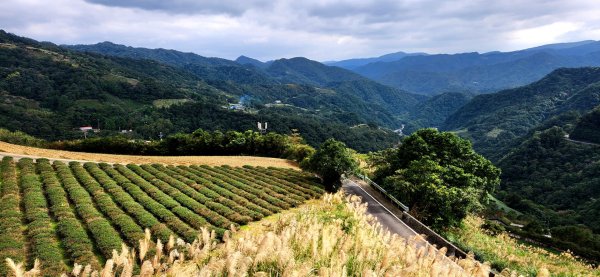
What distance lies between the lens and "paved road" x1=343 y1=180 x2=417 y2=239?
68.5ft

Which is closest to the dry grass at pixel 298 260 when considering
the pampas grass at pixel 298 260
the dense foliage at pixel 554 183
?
the pampas grass at pixel 298 260

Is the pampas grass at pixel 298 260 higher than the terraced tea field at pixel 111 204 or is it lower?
higher

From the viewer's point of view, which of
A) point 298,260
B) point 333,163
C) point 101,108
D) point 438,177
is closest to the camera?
point 298,260

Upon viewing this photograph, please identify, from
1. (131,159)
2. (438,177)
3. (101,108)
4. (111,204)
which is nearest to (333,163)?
(438,177)

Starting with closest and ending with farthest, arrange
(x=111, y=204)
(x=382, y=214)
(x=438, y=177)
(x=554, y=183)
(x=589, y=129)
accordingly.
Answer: (x=111, y=204)
(x=382, y=214)
(x=438, y=177)
(x=554, y=183)
(x=589, y=129)

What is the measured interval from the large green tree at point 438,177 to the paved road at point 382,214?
1.72 meters

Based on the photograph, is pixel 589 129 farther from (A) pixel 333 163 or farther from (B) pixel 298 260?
(B) pixel 298 260

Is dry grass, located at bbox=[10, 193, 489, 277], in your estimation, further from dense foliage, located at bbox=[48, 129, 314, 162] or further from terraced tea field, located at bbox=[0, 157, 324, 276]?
dense foliage, located at bbox=[48, 129, 314, 162]

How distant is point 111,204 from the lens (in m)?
20.9

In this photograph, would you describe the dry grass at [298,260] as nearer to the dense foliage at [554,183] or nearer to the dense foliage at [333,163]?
the dense foliage at [333,163]

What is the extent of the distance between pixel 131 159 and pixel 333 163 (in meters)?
20.6

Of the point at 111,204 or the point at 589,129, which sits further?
the point at 589,129

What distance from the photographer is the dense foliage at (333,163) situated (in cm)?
3209

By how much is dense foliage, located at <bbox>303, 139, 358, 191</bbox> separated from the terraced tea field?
1.42 meters
